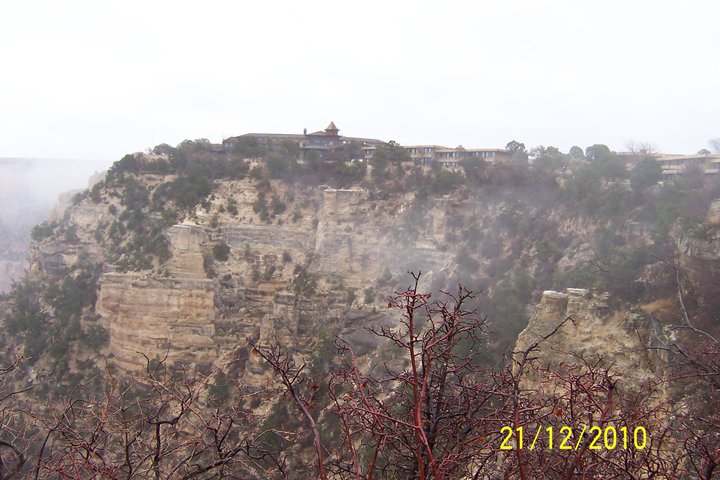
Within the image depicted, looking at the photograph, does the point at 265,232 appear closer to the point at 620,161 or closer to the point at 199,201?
the point at 199,201

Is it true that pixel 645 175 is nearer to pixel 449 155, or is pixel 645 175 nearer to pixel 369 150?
pixel 449 155

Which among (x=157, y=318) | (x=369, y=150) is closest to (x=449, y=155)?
(x=369, y=150)

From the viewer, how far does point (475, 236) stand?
2648 cm

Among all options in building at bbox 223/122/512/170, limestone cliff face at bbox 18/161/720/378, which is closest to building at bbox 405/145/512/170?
building at bbox 223/122/512/170

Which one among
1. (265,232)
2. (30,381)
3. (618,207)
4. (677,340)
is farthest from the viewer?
(265,232)

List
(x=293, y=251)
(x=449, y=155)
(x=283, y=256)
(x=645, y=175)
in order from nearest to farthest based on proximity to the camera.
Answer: (x=645, y=175) < (x=283, y=256) < (x=293, y=251) < (x=449, y=155)

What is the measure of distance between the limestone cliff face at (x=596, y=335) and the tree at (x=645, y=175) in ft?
29.5

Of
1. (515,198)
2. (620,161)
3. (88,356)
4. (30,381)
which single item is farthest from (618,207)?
(30,381)

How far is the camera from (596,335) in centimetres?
1484

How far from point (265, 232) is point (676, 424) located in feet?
71.5

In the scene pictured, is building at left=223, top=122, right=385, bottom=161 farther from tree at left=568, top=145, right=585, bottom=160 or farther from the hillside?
tree at left=568, top=145, right=585, bottom=160

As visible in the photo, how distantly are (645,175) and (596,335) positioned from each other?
10.8 m

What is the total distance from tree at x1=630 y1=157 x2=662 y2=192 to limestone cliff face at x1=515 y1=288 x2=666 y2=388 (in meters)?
8.98

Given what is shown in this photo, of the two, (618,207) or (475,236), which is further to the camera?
(475,236)
